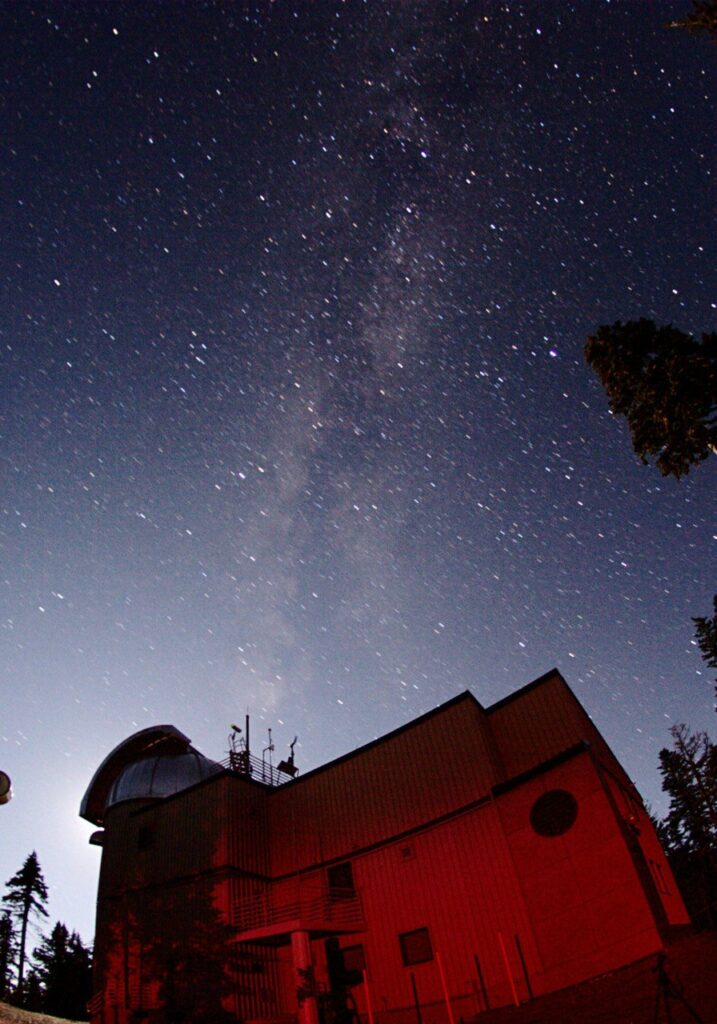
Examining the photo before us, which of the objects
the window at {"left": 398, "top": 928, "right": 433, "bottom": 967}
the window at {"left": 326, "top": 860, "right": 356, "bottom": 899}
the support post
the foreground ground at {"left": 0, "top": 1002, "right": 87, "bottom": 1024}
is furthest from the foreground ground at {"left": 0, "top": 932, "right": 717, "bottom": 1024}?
the window at {"left": 326, "top": 860, "right": 356, "bottom": 899}

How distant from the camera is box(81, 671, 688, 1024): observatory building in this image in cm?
1662

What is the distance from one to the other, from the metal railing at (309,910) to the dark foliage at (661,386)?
17766 millimetres

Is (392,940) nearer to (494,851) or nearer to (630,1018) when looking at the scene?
(494,851)

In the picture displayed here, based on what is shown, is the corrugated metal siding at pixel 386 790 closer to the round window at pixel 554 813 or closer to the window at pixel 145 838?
the round window at pixel 554 813

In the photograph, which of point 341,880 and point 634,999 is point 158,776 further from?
point 634,999

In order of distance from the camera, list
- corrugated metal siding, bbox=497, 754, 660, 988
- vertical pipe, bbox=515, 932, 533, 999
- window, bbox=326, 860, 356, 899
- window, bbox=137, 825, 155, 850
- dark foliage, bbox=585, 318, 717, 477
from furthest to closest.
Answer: window, bbox=137, 825, 155, 850
window, bbox=326, 860, 356, 899
vertical pipe, bbox=515, 932, 533, 999
corrugated metal siding, bbox=497, 754, 660, 988
dark foliage, bbox=585, 318, 717, 477

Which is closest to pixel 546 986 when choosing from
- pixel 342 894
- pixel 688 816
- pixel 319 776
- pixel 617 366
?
pixel 342 894

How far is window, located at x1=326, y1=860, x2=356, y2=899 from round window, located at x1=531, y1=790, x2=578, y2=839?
763 centimetres

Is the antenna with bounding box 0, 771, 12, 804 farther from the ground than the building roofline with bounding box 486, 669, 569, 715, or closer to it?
closer to it

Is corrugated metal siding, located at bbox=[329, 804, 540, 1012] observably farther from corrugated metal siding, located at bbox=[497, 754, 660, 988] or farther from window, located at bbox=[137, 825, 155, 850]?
window, located at bbox=[137, 825, 155, 850]

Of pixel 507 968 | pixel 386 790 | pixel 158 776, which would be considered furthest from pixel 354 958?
pixel 158 776

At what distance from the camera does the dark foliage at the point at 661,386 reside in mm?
13711

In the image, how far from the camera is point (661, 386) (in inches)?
553

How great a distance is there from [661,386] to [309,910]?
20749mm
